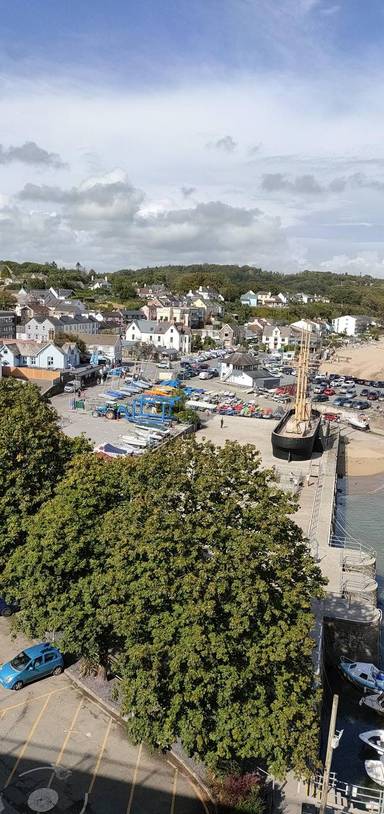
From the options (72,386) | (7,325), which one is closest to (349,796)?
(72,386)

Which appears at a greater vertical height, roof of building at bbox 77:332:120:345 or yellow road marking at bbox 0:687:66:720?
roof of building at bbox 77:332:120:345

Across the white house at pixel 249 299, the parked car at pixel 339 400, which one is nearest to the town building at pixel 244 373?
the parked car at pixel 339 400

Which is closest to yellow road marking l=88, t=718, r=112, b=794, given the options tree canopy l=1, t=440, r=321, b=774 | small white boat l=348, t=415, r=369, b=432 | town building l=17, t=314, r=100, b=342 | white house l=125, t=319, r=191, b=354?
tree canopy l=1, t=440, r=321, b=774

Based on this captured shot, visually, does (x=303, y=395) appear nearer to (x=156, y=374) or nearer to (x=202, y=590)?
(x=156, y=374)

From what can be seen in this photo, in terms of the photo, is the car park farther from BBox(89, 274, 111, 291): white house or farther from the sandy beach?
BBox(89, 274, 111, 291): white house

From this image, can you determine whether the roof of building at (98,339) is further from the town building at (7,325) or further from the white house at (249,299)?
the white house at (249,299)

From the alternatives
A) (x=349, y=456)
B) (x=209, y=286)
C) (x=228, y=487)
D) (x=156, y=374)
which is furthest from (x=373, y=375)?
(x=209, y=286)

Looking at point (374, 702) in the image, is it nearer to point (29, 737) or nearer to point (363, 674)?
point (363, 674)
